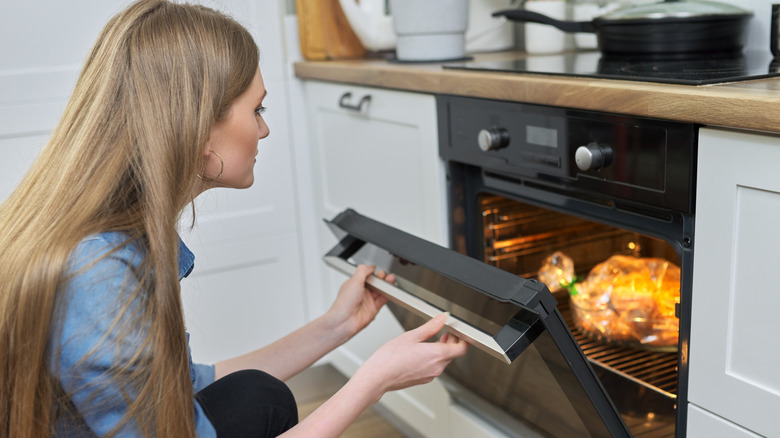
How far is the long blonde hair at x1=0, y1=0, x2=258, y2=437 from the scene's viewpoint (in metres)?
0.77

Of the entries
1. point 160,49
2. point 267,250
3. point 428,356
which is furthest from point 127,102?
point 267,250

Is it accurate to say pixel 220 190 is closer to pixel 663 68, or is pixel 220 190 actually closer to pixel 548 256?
pixel 548 256

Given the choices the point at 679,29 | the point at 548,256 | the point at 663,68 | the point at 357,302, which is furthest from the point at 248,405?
the point at 679,29

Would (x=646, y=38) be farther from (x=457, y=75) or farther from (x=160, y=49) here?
(x=160, y=49)

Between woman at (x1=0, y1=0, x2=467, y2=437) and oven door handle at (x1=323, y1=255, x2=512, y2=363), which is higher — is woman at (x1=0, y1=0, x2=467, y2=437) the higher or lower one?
the higher one

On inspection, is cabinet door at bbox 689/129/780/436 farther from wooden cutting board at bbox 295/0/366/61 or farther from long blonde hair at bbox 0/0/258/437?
wooden cutting board at bbox 295/0/366/61

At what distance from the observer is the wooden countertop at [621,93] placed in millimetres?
828

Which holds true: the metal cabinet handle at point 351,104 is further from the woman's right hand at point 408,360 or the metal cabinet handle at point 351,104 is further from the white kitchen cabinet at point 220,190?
the woman's right hand at point 408,360

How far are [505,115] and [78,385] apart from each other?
0.73 metres

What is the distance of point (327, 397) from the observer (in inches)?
83.2

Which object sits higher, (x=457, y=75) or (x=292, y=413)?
(x=457, y=75)

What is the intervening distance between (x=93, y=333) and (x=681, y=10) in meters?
0.99

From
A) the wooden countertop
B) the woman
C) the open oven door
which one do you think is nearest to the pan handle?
the wooden countertop

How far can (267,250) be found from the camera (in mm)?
2088
